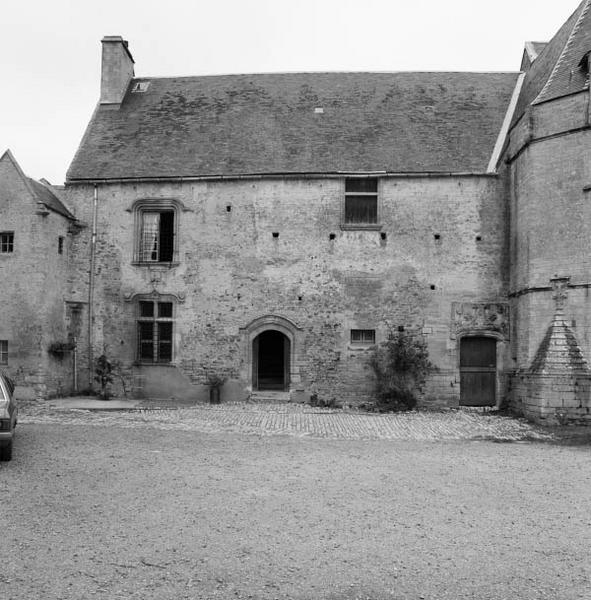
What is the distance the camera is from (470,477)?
8508 millimetres

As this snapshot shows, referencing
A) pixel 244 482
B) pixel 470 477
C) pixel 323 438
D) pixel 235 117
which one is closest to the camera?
pixel 244 482

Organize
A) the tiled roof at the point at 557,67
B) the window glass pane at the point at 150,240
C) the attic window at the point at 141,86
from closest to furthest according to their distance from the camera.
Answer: the tiled roof at the point at 557,67 → the window glass pane at the point at 150,240 → the attic window at the point at 141,86

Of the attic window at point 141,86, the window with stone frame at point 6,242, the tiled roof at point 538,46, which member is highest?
the tiled roof at point 538,46

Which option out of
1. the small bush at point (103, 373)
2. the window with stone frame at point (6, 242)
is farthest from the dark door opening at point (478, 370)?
the window with stone frame at point (6, 242)

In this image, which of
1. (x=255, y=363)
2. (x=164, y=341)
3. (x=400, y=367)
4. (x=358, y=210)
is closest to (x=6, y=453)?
(x=164, y=341)

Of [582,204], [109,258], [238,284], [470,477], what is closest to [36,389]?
[109,258]

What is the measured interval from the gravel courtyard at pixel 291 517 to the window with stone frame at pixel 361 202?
274 inches

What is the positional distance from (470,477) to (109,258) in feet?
39.7

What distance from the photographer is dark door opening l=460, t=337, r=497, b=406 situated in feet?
52.6

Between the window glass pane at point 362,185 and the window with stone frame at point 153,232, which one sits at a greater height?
the window glass pane at point 362,185

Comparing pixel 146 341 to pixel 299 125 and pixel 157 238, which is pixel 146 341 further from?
pixel 299 125

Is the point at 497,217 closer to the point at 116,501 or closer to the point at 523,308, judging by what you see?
the point at 523,308

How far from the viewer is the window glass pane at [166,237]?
17.0 metres

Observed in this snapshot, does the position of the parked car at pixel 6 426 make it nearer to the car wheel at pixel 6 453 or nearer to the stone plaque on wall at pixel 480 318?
the car wheel at pixel 6 453
